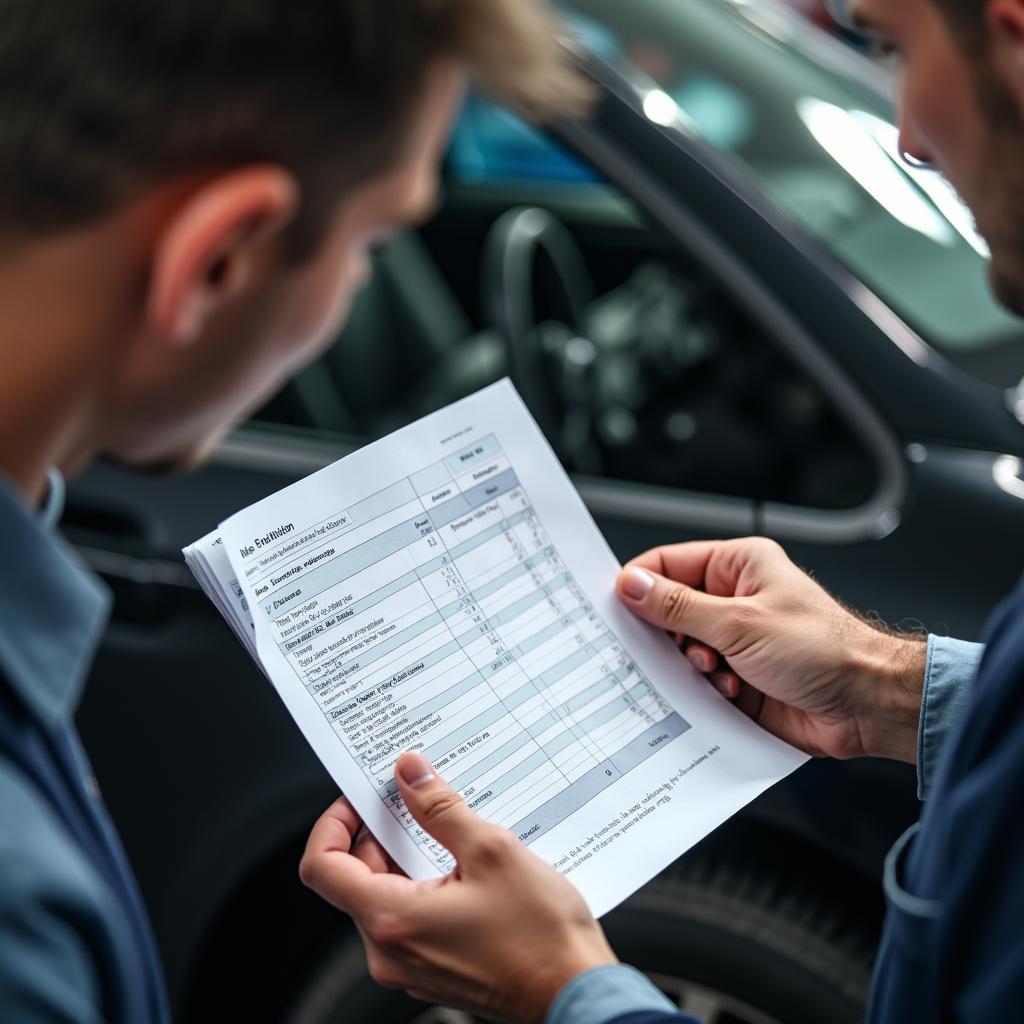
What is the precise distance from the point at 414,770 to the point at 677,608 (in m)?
0.37

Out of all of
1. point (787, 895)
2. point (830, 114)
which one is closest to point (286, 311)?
point (787, 895)

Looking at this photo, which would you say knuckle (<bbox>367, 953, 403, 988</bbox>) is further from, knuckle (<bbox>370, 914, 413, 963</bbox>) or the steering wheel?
the steering wheel

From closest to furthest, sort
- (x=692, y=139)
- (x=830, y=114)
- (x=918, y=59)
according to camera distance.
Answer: (x=918, y=59), (x=692, y=139), (x=830, y=114)

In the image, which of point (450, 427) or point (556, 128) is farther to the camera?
point (556, 128)

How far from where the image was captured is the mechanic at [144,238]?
2.21ft

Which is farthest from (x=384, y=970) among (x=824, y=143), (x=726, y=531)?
(x=824, y=143)

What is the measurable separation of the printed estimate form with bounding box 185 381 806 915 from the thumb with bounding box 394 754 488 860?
0.13 feet

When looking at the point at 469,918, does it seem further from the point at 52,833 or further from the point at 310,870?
the point at 52,833

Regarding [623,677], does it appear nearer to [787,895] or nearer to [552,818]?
[552,818]

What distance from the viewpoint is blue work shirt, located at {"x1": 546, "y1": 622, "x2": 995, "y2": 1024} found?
2.54 ft

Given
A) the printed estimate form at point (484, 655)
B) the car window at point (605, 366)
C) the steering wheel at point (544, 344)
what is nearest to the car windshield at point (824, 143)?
the car window at point (605, 366)

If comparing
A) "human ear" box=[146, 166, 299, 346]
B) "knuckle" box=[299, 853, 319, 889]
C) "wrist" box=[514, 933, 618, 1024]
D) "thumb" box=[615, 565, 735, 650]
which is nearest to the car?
"thumb" box=[615, 565, 735, 650]

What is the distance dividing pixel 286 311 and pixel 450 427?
45 centimetres

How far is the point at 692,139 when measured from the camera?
66.7 inches
